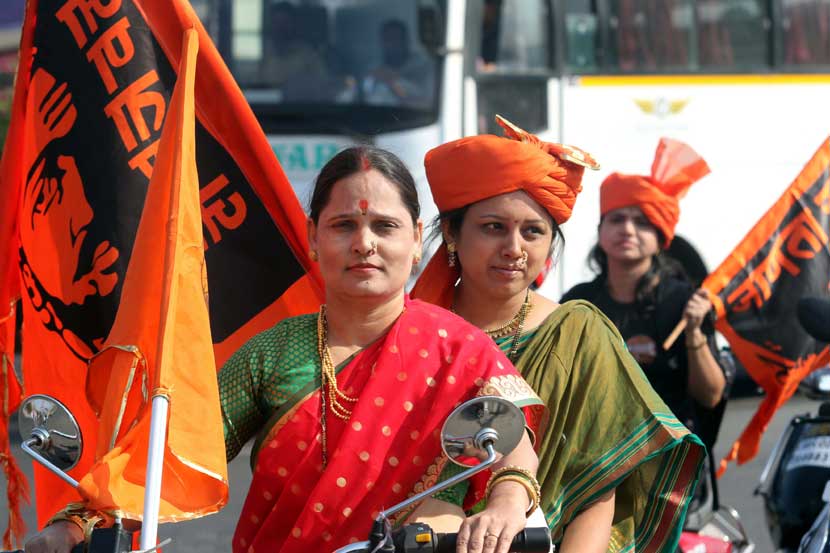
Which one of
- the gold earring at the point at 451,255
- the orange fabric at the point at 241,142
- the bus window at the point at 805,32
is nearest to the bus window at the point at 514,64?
the bus window at the point at 805,32

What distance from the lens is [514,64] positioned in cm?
1196

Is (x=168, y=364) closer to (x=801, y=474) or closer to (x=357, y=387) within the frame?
(x=357, y=387)

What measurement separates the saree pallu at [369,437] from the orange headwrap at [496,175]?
63cm

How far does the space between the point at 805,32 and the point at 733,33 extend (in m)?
0.66

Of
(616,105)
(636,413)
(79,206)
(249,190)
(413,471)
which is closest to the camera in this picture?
(413,471)

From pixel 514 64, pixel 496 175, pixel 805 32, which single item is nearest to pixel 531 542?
pixel 496 175

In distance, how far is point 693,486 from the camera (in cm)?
355

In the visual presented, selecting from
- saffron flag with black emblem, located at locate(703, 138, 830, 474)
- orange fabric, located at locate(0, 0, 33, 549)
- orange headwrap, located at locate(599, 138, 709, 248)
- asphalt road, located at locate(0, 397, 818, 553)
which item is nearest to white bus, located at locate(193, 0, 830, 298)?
asphalt road, located at locate(0, 397, 818, 553)

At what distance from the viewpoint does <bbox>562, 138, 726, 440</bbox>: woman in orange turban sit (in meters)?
5.27

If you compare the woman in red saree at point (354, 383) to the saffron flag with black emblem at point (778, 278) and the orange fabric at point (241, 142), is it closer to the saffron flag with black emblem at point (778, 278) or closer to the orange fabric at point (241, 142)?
the orange fabric at point (241, 142)

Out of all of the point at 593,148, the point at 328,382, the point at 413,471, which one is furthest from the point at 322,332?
the point at 593,148

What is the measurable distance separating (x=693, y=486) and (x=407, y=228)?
41.0 inches

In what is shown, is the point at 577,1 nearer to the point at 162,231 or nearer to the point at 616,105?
the point at 616,105

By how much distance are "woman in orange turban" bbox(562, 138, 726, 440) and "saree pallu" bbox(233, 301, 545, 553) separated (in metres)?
2.10
